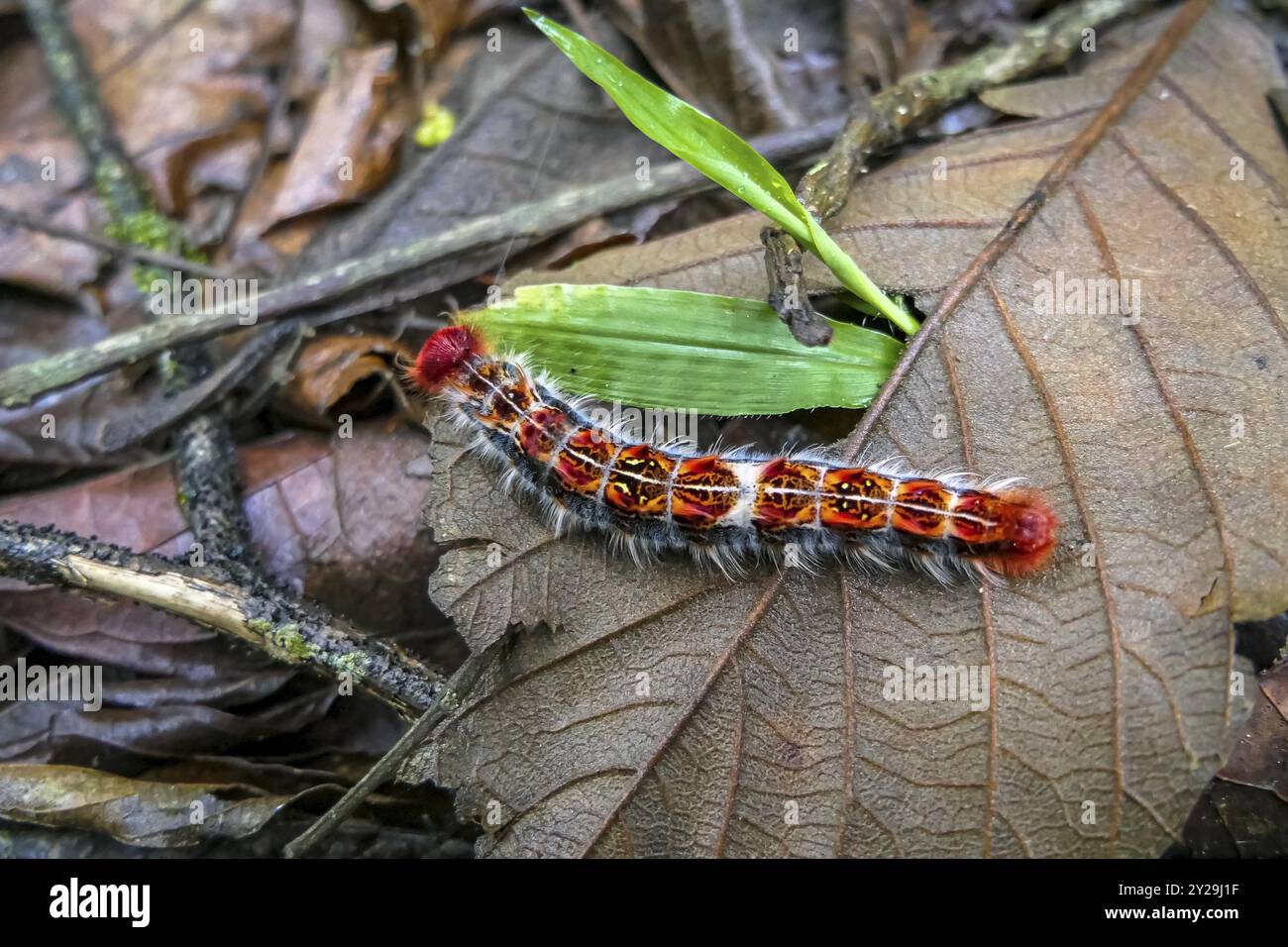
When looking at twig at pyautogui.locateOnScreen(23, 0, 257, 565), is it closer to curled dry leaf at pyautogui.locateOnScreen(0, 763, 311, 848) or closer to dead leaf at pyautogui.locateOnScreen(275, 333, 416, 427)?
dead leaf at pyautogui.locateOnScreen(275, 333, 416, 427)

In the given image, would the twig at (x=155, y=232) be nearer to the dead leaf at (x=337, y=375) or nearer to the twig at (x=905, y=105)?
the dead leaf at (x=337, y=375)

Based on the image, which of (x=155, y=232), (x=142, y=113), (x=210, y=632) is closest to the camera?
(x=210, y=632)

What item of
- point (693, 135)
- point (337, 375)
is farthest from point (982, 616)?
point (337, 375)

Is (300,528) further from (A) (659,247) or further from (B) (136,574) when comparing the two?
(A) (659,247)

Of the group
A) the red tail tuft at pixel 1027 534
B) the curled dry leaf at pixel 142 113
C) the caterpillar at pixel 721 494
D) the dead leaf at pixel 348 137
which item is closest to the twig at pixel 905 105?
the caterpillar at pixel 721 494

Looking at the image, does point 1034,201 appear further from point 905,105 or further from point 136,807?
point 136,807

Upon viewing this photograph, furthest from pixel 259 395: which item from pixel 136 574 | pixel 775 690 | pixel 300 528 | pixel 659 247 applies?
pixel 775 690
